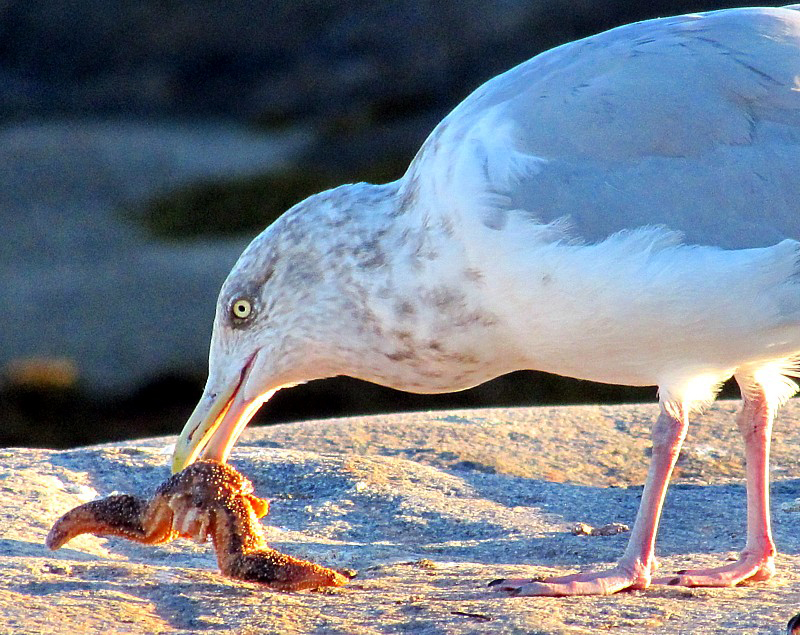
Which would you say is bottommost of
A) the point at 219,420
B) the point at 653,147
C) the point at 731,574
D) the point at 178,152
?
the point at 731,574

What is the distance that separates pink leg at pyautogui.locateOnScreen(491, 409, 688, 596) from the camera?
3670mm

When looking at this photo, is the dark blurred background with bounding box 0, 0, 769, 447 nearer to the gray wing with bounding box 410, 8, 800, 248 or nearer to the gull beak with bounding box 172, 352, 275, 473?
the gull beak with bounding box 172, 352, 275, 473

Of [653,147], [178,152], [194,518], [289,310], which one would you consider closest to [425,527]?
→ [289,310]

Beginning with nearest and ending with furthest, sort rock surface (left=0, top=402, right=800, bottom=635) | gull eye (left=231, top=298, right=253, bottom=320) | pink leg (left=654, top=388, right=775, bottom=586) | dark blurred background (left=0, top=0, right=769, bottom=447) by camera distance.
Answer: rock surface (left=0, top=402, right=800, bottom=635) → pink leg (left=654, top=388, right=775, bottom=586) → gull eye (left=231, top=298, right=253, bottom=320) → dark blurred background (left=0, top=0, right=769, bottom=447)

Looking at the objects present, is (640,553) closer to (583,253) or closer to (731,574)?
(731,574)

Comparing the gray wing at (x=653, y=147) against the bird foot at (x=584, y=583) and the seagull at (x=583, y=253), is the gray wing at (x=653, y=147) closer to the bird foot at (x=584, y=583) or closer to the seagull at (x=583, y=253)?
the seagull at (x=583, y=253)

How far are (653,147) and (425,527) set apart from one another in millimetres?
1532

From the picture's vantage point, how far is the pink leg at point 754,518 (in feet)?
12.9

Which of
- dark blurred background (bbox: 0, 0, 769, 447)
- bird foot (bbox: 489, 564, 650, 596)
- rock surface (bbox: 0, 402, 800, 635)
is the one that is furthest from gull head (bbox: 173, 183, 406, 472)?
dark blurred background (bbox: 0, 0, 769, 447)

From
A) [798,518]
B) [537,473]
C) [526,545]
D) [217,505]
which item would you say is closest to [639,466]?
[537,473]

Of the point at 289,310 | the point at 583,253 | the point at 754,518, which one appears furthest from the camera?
the point at 754,518

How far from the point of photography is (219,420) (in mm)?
4207

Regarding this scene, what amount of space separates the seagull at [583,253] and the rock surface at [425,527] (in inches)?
12.6

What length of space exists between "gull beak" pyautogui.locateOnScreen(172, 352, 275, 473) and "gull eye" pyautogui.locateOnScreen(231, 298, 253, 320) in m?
0.13
